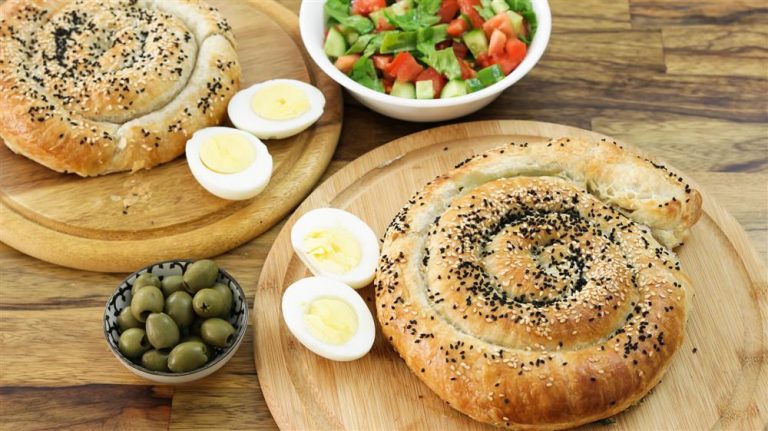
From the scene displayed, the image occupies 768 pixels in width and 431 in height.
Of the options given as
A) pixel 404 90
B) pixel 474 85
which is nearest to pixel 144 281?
pixel 404 90

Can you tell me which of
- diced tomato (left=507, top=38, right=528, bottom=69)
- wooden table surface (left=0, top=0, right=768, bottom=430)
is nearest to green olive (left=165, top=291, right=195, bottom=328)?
wooden table surface (left=0, top=0, right=768, bottom=430)

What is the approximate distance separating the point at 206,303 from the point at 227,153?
107cm

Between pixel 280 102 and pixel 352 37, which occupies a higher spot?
pixel 352 37

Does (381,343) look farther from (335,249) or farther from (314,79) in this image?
(314,79)

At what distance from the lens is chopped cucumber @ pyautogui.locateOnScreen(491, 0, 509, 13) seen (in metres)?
5.45

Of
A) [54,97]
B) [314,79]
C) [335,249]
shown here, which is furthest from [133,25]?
[335,249]

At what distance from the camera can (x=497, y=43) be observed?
5.25m

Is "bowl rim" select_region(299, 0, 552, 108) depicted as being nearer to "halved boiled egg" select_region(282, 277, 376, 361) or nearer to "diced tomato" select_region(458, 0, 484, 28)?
"diced tomato" select_region(458, 0, 484, 28)

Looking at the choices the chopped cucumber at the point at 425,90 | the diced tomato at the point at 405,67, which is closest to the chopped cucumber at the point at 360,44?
the diced tomato at the point at 405,67

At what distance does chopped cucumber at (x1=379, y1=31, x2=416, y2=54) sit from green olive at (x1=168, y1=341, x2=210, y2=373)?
7.38 ft

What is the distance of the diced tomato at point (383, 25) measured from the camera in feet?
17.9

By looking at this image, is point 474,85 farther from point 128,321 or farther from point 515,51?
point 128,321

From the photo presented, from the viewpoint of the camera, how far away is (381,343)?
432cm

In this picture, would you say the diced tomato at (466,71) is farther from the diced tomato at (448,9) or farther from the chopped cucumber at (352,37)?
the chopped cucumber at (352,37)
